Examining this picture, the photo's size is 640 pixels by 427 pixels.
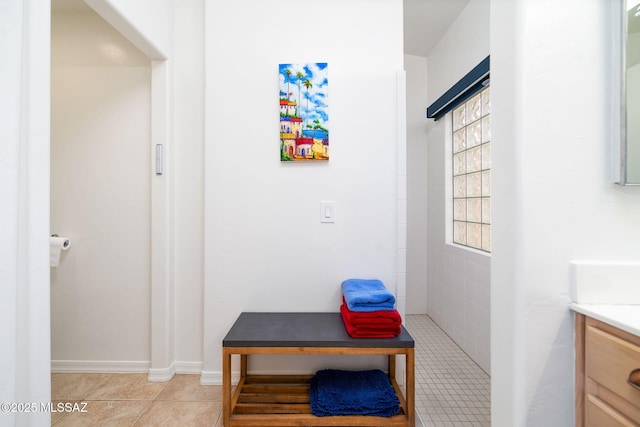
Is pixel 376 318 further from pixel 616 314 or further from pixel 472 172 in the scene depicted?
pixel 472 172

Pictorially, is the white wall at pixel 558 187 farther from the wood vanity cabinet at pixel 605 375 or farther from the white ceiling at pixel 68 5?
the white ceiling at pixel 68 5

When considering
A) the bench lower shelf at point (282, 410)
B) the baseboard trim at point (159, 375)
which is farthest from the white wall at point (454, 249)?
the baseboard trim at point (159, 375)

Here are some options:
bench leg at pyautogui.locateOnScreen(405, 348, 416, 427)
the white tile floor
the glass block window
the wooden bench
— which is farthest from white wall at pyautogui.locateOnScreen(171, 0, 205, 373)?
the glass block window

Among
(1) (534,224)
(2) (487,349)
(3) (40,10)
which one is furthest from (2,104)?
(2) (487,349)

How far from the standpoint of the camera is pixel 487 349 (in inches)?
80.5

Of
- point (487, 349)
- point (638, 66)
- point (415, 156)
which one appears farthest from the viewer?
point (415, 156)

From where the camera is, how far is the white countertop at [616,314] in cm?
66

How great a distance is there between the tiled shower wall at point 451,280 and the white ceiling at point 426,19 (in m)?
0.79

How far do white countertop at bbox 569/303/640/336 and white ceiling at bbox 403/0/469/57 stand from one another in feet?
8.32

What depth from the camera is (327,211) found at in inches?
74.2

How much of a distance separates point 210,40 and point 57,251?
1629 millimetres

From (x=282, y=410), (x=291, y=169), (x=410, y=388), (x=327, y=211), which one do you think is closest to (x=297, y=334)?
(x=282, y=410)

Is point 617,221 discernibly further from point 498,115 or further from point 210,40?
point 210,40

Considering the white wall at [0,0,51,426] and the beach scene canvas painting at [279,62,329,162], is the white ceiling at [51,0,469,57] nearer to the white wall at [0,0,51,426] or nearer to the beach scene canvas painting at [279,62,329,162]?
the beach scene canvas painting at [279,62,329,162]
